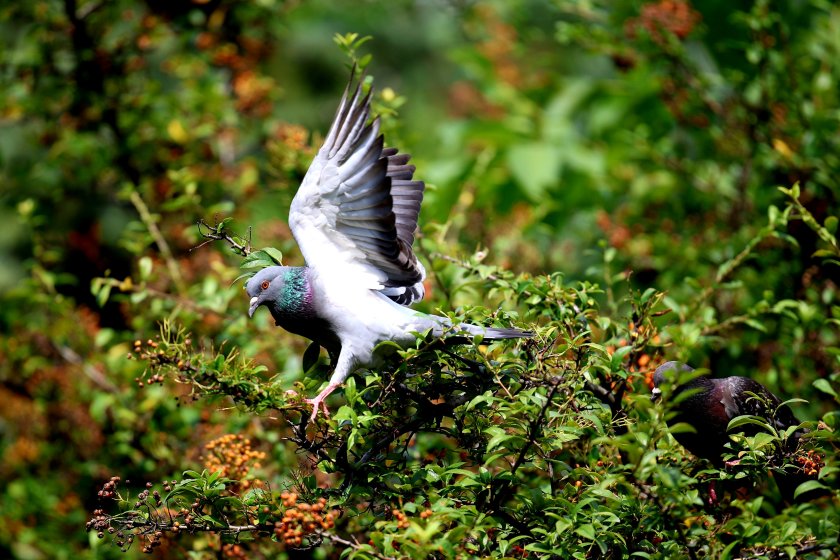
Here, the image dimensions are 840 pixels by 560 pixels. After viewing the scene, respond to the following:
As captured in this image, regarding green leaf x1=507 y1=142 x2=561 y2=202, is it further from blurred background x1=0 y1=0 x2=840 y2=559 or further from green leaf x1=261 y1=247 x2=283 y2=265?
green leaf x1=261 y1=247 x2=283 y2=265

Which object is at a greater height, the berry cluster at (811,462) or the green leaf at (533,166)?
the berry cluster at (811,462)

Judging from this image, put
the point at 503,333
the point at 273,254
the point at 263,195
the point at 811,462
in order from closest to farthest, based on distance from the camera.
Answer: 1. the point at 811,462
2. the point at 503,333
3. the point at 273,254
4. the point at 263,195

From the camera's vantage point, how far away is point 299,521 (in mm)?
2188

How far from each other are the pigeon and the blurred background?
441mm

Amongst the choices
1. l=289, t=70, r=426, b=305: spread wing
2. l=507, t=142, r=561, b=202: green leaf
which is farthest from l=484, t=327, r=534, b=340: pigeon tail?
l=507, t=142, r=561, b=202: green leaf

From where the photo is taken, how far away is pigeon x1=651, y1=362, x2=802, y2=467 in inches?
99.7

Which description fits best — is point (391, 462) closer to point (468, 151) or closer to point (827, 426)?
point (827, 426)

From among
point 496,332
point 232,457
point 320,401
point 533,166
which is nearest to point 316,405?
point 320,401

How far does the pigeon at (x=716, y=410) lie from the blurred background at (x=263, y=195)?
441mm

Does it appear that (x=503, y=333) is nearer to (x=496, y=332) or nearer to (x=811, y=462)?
(x=496, y=332)

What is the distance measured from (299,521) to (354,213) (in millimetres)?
944

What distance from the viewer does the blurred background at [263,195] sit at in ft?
12.1

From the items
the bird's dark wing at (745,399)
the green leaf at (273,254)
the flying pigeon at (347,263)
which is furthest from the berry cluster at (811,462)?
the green leaf at (273,254)

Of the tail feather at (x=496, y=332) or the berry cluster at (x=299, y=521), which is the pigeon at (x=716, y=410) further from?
the berry cluster at (x=299, y=521)
